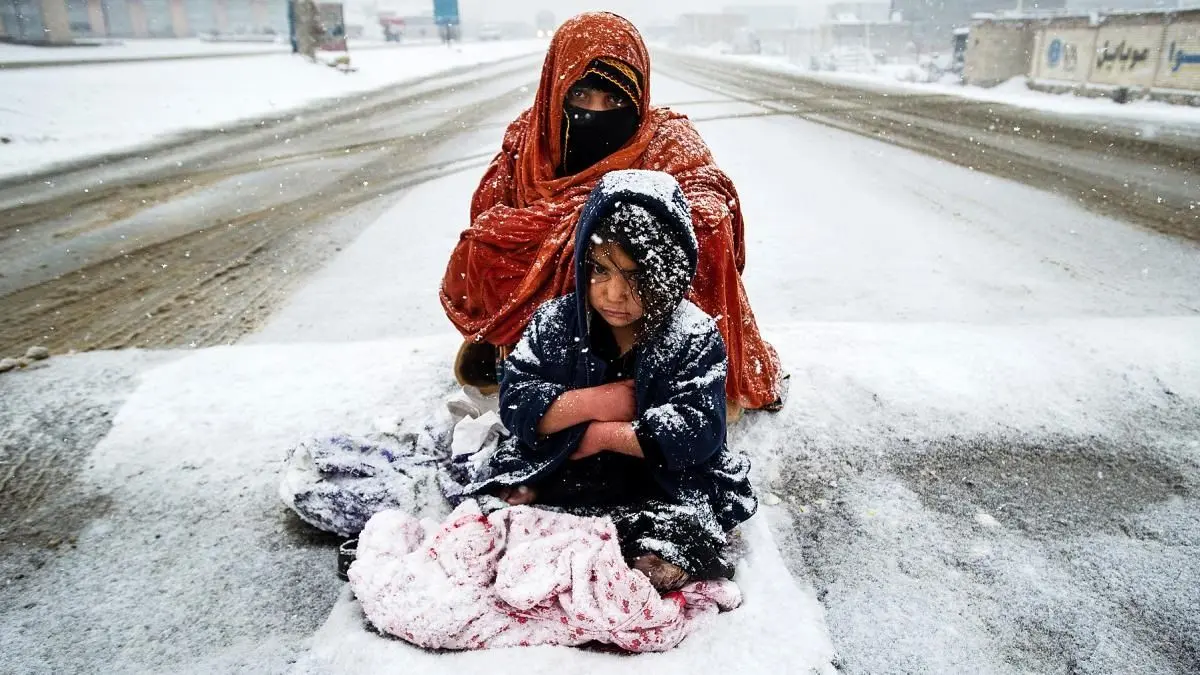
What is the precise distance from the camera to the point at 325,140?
10969mm

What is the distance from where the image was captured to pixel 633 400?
1.96 meters

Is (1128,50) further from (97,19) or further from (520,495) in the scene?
(97,19)

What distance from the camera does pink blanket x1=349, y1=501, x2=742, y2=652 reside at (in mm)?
1704

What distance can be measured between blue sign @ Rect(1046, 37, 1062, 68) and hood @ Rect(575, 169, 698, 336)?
19.1m

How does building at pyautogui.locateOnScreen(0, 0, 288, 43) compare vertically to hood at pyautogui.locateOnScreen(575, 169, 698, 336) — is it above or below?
above

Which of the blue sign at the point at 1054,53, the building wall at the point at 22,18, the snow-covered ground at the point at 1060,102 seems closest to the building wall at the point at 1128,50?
the snow-covered ground at the point at 1060,102

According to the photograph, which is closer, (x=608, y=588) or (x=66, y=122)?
(x=608, y=588)

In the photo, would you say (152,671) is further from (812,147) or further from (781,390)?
(812,147)

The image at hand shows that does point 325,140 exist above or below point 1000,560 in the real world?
above

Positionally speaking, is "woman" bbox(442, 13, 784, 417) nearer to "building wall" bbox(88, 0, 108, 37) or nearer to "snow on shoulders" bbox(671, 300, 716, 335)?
"snow on shoulders" bbox(671, 300, 716, 335)

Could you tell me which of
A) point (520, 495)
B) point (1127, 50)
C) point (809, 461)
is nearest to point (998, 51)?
point (1127, 50)

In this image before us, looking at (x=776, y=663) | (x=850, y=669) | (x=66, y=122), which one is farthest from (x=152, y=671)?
(x=66, y=122)

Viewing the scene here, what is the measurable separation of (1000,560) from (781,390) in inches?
42.5

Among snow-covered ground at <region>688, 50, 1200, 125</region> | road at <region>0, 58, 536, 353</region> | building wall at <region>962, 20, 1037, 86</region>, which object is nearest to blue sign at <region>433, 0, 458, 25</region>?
snow-covered ground at <region>688, 50, 1200, 125</region>
